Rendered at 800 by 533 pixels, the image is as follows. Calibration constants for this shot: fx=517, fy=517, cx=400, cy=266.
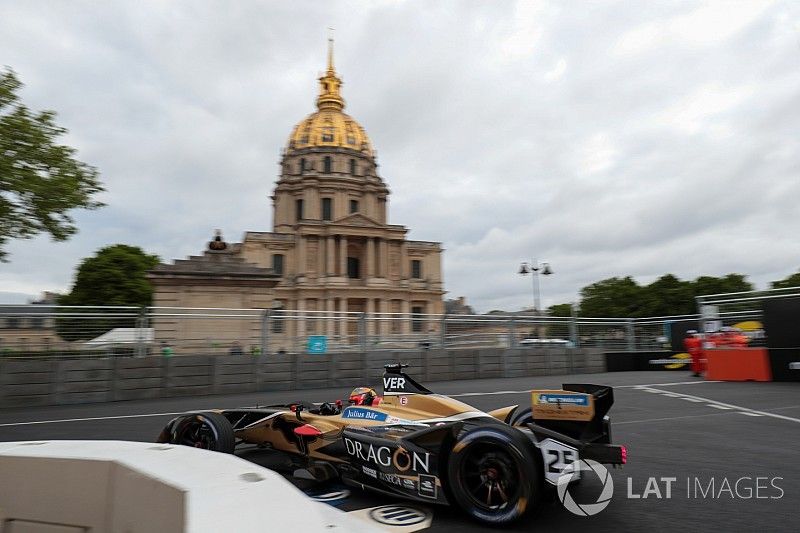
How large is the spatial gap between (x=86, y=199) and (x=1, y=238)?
2.17m

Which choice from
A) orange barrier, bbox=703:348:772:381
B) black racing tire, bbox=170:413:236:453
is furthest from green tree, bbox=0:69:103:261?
orange barrier, bbox=703:348:772:381

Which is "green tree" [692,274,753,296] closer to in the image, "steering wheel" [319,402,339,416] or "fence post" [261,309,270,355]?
"fence post" [261,309,270,355]

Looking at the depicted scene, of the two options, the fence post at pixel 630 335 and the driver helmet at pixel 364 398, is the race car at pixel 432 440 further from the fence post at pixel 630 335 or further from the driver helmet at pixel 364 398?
the fence post at pixel 630 335

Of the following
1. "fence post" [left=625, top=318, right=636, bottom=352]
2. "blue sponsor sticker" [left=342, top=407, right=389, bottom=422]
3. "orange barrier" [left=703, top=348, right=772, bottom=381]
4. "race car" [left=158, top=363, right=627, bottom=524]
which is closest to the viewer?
"race car" [left=158, top=363, right=627, bottom=524]

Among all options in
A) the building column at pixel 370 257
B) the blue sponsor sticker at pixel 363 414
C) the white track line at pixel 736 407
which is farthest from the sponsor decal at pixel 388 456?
the building column at pixel 370 257

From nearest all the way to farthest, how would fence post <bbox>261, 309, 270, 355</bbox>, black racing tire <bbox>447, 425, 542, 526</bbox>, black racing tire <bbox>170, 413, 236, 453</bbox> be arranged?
black racing tire <bbox>447, 425, 542, 526</bbox>
black racing tire <bbox>170, 413, 236, 453</bbox>
fence post <bbox>261, 309, 270, 355</bbox>

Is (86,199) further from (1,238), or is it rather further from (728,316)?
(728,316)

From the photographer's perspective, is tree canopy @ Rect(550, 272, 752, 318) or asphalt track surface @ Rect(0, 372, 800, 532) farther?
tree canopy @ Rect(550, 272, 752, 318)

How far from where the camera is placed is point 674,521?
3.45 meters

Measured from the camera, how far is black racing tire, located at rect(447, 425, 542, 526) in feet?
10.8

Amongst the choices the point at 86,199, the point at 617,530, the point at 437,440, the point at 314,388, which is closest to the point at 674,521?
the point at 617,530

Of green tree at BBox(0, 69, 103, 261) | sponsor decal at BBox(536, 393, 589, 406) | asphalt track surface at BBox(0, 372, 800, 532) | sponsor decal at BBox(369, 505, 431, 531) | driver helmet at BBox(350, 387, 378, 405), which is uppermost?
green tree at BBox(0, 69, 103, 261)

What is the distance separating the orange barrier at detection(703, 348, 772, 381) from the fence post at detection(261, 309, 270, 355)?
1230cm

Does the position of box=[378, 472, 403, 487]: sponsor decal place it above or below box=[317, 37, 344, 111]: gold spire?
below
